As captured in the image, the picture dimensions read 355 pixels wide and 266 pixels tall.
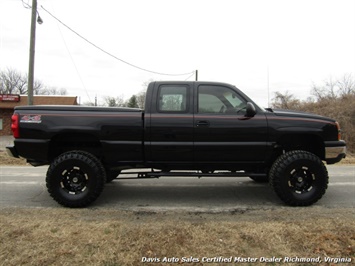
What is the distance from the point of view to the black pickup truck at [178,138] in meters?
4.77

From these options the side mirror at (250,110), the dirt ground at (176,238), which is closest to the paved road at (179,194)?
the dirt ground at (176,238)

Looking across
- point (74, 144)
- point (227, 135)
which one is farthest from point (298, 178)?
point (74, 144)

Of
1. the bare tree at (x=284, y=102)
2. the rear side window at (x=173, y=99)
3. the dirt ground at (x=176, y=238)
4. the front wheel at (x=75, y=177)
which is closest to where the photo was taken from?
the dirt ground at (x=176, y=238)

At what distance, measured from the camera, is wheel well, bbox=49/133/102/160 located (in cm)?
493

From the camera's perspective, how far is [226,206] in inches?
193

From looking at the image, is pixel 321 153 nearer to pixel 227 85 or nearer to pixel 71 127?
pixel 227 85

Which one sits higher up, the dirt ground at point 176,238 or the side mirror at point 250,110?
the side mirror at point 250,110

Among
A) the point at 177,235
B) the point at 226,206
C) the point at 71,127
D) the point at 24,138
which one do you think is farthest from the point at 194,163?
the point at 24,138

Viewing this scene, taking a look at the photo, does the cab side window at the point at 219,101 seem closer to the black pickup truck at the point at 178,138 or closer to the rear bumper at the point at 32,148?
the black pickup truck at the point at 178,138

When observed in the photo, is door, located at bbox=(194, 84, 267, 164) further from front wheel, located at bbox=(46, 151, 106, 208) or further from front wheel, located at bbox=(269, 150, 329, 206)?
front wheel, located at bbox=(46, 151, 106, 208)

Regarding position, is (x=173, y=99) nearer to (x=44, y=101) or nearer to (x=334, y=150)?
(x=334, y=150)

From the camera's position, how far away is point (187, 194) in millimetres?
5684

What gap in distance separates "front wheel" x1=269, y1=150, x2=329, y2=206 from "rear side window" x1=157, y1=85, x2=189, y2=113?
5.74 ft

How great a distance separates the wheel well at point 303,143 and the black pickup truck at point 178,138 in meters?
0.04
